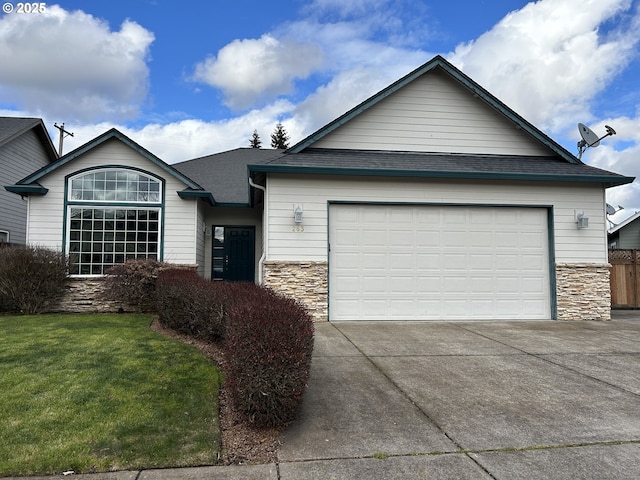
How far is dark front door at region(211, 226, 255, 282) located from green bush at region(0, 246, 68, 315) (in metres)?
4.56

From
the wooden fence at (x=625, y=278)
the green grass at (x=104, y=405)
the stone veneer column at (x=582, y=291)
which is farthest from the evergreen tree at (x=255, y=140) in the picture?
the green grass at (x=104, y=405)

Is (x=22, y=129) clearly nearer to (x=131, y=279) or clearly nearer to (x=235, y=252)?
(x=235, y=252)

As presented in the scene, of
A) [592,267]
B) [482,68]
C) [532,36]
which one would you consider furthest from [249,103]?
[592,267]

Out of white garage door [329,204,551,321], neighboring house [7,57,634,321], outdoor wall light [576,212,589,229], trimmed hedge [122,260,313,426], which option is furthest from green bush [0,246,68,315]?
outdoor wall light [576,212,589,229]

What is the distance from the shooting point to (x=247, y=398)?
133 inches

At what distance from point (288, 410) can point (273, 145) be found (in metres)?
44.6

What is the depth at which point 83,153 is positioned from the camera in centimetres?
1051

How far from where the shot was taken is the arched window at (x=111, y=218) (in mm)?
10633

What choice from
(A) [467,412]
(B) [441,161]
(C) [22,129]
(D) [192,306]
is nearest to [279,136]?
(C) [22,129]

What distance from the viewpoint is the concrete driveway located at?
2.89 metres

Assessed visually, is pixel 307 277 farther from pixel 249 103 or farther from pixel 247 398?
pixel 249 103

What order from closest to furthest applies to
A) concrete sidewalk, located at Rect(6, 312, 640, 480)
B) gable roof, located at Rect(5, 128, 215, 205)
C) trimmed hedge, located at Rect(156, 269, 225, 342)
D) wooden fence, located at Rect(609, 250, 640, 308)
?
concrete sidewalk, located at Rect(6, 312, 640, 480) < trimmed hedge, located at Rect(156, 269, 225, 342) < gable roof, located at Rect(5, 128, 215, 205) < wooden fence, located at Rect(609, 250, 640, 308)
